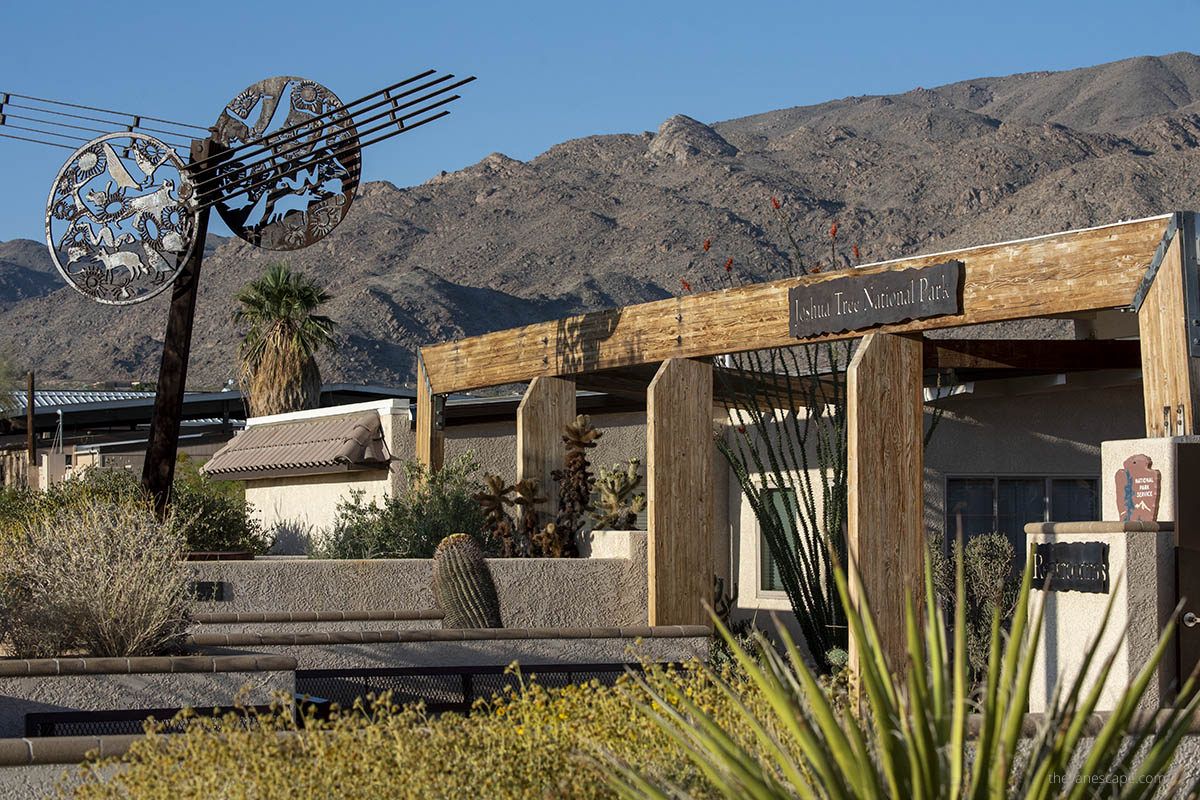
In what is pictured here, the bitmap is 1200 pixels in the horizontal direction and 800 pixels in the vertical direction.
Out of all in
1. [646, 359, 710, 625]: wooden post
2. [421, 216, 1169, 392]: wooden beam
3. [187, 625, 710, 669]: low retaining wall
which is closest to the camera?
[421, 216, 1169, 392]: wooden beam

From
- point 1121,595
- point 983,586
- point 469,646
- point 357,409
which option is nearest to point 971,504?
point 983,586

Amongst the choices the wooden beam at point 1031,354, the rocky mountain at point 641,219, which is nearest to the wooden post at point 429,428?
the wooden beam at point 1031,354

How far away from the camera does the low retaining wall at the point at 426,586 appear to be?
492 inches

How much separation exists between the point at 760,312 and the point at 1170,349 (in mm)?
3653

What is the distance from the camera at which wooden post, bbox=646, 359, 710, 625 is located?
1212cm

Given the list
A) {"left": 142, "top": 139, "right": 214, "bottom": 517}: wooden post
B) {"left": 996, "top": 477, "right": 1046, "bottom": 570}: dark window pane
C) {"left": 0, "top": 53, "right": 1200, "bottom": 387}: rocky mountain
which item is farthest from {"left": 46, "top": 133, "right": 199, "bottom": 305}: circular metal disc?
{"left": 0, "top": 53, "right": 1200, "bottom": 387}: rocky mountain

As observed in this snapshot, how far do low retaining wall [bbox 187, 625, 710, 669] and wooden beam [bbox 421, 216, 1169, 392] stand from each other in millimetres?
2516

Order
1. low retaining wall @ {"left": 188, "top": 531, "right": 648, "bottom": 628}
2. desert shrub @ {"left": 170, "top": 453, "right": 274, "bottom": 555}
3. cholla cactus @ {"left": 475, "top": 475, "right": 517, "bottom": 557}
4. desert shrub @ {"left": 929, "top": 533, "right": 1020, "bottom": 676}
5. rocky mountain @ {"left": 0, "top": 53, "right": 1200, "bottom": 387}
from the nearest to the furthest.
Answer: desert shrub @ {"left": 929, "top": 533, "right": 1020, "bottom": 676}
low retaining wall @ {"left": 188, "top": 531, "right": 648, "bottom": 628}
cholla cactus @ {"left": 475, "top": 475, "right": 517, "bottom": 557}
desert shrub @ {"left": 170, "top": 453, "right": 274, "bottom": 555}
rocky mountain @ {"left": 0, "top": 53, "right": 1200, "bottom": 387}

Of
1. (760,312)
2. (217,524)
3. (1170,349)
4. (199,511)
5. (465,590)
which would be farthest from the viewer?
(217,524)

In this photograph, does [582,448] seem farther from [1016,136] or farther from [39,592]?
[1016,136]

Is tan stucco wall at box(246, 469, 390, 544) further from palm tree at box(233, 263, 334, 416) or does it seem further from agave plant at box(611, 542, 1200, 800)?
agave plant at box(611, 542, 1200, 800)

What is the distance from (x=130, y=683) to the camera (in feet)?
27.7

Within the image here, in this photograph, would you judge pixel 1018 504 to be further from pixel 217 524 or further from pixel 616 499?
pixel 217 524

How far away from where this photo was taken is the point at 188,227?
14.4 metres
